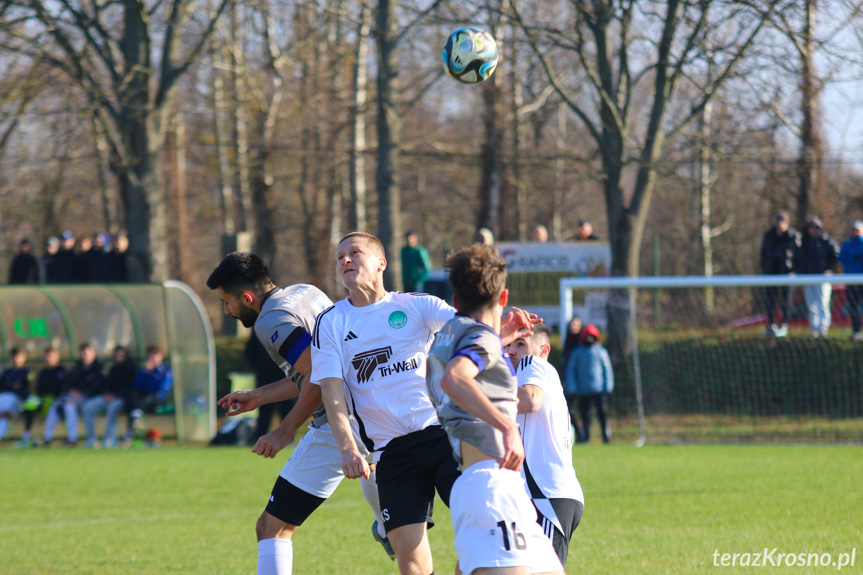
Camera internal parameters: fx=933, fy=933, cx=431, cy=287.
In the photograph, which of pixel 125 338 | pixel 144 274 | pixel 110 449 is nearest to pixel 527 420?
pixel 110 449

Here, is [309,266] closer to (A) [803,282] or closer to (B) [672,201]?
(B) [672,201]

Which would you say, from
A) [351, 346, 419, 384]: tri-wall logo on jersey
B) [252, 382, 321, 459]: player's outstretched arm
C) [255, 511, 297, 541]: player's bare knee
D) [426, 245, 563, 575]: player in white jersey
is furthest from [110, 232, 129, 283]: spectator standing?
[426, 245, 563, 575]: player in white jersey

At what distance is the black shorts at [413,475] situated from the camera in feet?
13.7

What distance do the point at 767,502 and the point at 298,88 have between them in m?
23.9

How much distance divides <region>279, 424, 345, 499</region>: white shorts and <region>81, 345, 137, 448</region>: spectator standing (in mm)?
11308

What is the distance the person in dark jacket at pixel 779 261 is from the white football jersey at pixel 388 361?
11.1 m

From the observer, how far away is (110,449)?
1474 centimetres

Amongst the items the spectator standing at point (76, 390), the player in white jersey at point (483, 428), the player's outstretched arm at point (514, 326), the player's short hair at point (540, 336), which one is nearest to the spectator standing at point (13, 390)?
the spectator standing at point (76, 390)

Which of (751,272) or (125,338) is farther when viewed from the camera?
(751,272)

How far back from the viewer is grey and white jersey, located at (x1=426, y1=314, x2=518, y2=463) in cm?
344

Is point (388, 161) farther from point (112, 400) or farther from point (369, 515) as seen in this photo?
point (369, 515)

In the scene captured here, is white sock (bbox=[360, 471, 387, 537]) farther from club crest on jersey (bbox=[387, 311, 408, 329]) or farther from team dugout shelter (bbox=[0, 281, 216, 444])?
team dugout shelter (bbox=[0, 281, 216, 444])

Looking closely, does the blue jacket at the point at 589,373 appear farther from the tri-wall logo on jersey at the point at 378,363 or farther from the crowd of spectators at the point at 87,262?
the tri-wall logo on jersey at the point at 378,363

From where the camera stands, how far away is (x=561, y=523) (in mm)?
4172
